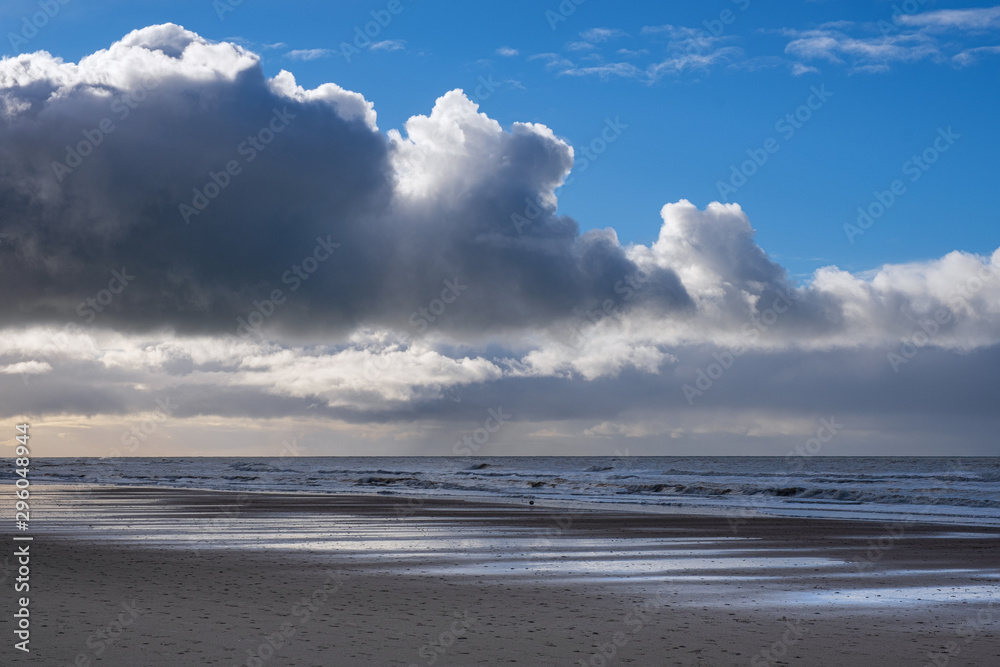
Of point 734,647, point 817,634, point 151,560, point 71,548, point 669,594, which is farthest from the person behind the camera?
point 71,548

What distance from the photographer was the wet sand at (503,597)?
9.64 m

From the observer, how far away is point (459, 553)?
781 inches

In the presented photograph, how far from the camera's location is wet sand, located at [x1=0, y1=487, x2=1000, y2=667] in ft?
31.6

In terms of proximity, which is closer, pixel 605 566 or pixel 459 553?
pixel 605 566

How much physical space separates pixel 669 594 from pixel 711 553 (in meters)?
6.90

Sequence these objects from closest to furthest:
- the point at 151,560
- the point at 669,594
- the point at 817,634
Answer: the point at 817,634 < the point at 669,594 < the point at 151,560

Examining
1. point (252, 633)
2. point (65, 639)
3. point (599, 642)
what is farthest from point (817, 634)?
point (65, 639)

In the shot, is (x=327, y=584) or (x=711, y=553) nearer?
(x=327, y=584)

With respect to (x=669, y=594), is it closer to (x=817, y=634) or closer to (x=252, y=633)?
(x=817, y=634)

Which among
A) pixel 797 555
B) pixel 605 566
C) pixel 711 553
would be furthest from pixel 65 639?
pixel 797 555

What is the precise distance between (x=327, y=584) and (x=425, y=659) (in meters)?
5.79

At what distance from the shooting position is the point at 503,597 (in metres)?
13.4

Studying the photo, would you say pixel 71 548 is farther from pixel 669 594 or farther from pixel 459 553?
pixel 669 594

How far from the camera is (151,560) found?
1745cm
